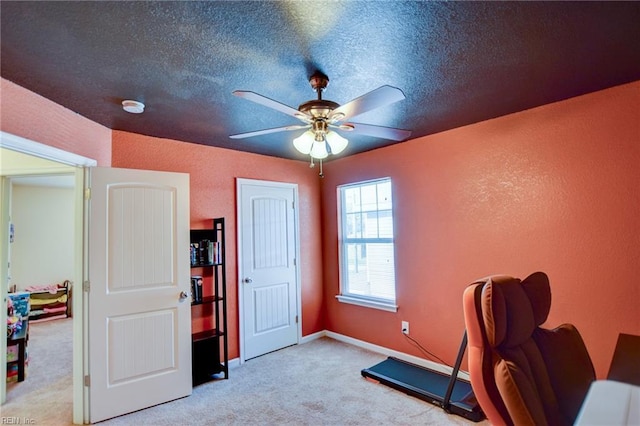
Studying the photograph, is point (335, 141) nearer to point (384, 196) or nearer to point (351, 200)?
point (384, 196)

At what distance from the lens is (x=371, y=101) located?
1675 mm

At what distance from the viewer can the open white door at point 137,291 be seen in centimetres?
259

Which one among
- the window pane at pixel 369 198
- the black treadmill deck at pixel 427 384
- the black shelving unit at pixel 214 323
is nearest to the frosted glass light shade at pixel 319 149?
the black shelving unit at pixel 214 323

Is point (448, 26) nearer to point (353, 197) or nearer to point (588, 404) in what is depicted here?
point (588, 404)

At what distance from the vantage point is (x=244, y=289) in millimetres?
3723

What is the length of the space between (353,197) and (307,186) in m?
0.65

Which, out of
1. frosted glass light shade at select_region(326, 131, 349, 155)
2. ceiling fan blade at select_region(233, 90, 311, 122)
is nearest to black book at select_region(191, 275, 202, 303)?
frosted glass light shade at select_region(326, 131, 349, 155)

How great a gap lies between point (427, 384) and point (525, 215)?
1700 mm

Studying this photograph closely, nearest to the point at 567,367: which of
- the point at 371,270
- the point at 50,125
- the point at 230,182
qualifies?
the point at 371,270

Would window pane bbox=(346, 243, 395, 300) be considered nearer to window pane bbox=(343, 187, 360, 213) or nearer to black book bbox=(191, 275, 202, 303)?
window pane bbox=(343, 187, 360, 213)

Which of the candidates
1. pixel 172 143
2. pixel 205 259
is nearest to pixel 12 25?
pixel 172 143

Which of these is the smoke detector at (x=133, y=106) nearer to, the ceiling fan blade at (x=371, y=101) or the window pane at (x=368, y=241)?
the ceiling fan blade at (x=371, y=101)

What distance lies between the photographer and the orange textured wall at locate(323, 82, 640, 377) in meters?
2.28

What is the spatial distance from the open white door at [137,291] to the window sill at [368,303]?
1.93m
